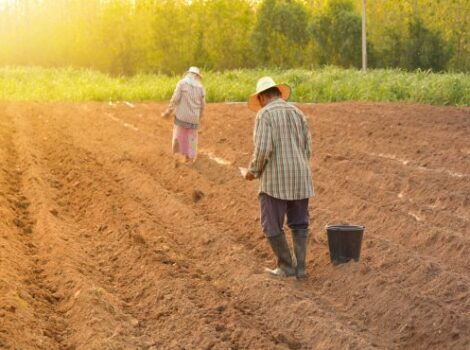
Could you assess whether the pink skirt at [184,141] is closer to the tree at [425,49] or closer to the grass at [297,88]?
the grass at [297,88]

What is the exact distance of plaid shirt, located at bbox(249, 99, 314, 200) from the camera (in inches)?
289

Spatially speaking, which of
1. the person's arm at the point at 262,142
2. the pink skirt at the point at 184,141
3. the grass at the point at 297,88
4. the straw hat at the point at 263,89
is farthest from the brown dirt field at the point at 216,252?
the grass at the point at 297,88

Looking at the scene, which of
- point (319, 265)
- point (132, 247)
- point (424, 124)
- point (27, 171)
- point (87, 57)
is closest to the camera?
point (319, 265)

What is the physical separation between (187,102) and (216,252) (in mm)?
5099

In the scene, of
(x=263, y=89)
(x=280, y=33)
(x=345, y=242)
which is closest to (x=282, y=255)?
(x=345, y=242)

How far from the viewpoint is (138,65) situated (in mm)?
52906

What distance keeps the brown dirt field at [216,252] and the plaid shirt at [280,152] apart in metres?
0.80

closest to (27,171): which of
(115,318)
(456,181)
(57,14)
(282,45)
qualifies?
(456,181)

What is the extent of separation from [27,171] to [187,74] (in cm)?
283

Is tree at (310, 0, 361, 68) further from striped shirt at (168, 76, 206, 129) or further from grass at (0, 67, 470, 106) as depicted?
striped shirt at (168, 76, 206, 129)

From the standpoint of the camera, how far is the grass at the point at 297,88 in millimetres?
24953

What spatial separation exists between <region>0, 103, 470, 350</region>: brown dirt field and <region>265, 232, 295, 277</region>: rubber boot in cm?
11

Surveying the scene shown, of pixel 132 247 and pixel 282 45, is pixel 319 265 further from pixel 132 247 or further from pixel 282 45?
pixel 282 45

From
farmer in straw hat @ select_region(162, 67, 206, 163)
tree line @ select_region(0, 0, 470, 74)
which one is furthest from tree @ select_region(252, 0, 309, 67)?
farmer in straw hat @ select_region(162, 67, 206, 163)
